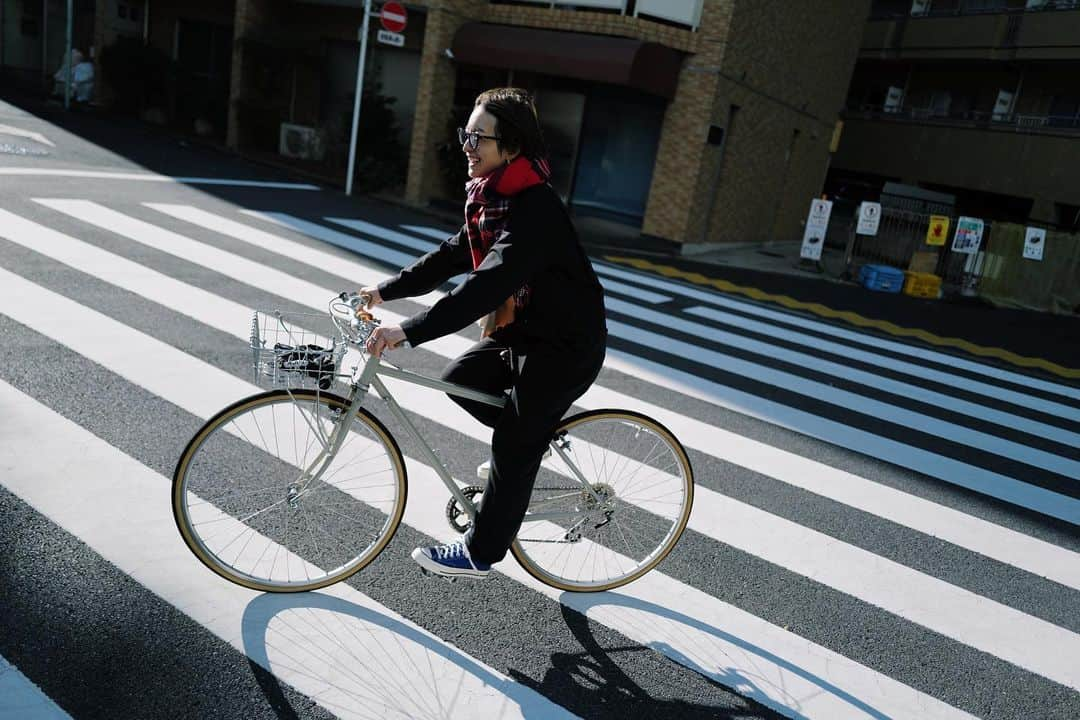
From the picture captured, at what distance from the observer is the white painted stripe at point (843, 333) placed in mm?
9633

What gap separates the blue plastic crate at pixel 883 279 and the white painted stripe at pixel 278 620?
14.6 metres

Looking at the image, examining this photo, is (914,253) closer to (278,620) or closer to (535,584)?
(535,584)

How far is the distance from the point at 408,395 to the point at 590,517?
2408 mm

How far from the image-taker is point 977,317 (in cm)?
1433

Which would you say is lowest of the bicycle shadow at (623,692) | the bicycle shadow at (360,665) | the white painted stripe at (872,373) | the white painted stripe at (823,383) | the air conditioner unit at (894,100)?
the bicycle shadow at (360,665)

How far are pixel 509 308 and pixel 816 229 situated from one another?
1609 cm

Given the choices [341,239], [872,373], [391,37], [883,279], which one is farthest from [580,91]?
[872,373]

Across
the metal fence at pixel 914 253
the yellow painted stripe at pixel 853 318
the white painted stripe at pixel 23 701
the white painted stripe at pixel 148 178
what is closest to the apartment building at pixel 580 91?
the white painted stripe at pixel 148 178

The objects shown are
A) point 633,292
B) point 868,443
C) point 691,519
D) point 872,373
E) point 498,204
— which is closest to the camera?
point 498,204

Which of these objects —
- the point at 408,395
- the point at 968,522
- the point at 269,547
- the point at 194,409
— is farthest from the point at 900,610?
the point at 194,409

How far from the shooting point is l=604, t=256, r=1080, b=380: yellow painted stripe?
1099 centimetres

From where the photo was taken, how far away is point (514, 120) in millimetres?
2898

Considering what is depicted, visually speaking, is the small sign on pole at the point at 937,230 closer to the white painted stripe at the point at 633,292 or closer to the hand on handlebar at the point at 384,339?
the white painted stripe at the point at 633,292

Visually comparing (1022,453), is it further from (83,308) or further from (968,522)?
(83,308)
